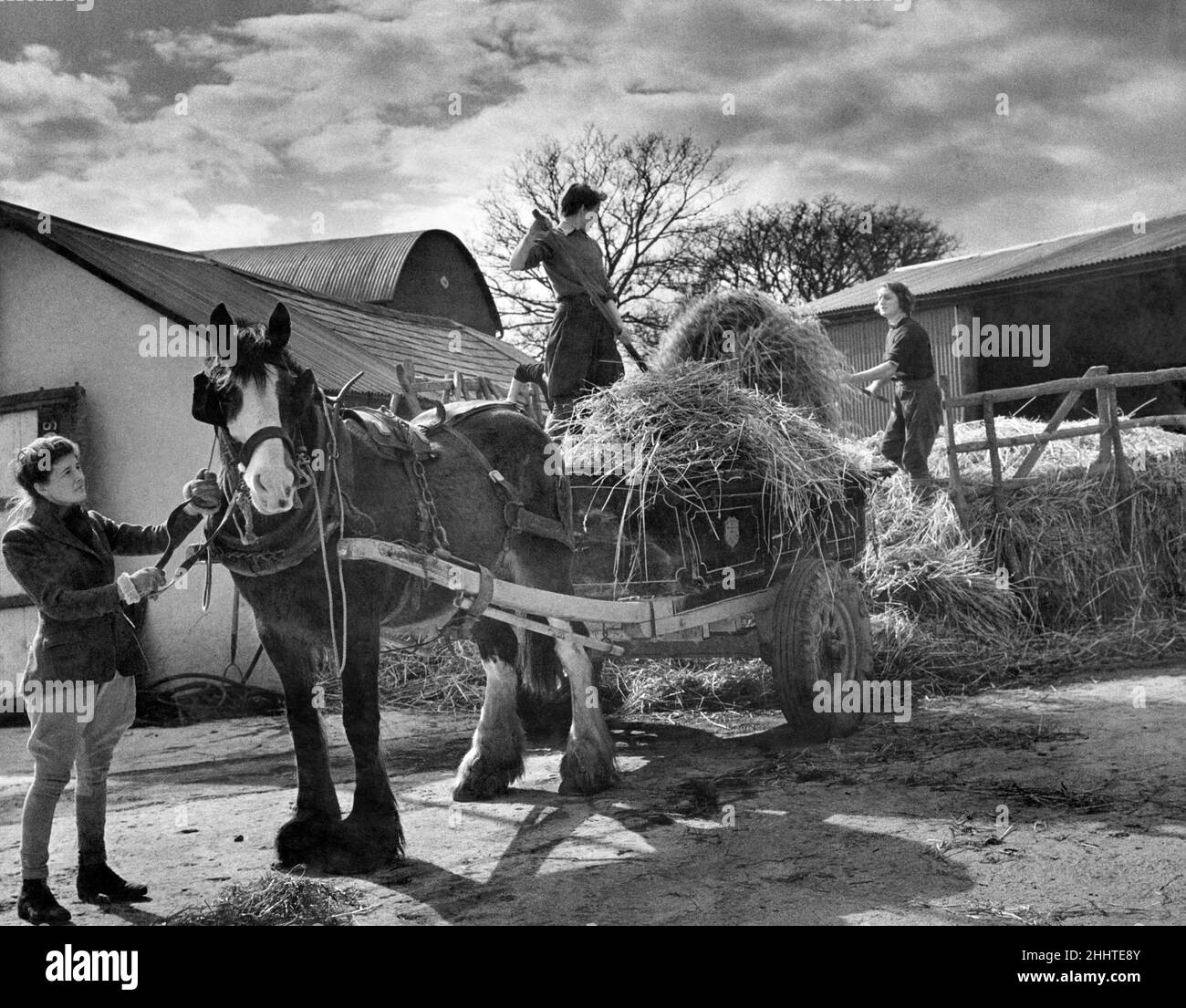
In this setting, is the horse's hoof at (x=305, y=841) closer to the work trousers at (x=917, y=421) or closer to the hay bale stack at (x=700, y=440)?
the hay bale stack at (x=700, y=440)

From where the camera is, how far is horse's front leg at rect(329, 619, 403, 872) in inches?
152

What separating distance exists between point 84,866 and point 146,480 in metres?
5.64

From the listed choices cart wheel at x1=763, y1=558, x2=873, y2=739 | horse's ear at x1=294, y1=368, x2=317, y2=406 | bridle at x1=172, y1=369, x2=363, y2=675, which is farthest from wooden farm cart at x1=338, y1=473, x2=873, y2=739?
horse's ear at x1=294, y1=368, x2=317, y2=406

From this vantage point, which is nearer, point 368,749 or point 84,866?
point 84,866

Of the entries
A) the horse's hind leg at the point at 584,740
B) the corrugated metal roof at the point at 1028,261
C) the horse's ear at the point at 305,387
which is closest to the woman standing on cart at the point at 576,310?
the horse's hind leg at the point at 584,740

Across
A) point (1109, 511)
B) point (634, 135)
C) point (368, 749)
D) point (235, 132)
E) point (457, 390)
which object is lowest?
point (368, 749)

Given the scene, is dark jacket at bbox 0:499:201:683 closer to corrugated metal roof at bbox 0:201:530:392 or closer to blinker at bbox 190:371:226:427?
blinker at bbox 190:371:226:427

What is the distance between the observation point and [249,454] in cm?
347

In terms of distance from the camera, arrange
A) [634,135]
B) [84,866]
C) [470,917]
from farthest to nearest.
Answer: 1. [634,135]
2. [84,866]
3. [470,917]

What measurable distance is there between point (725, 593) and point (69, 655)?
3.14 metres

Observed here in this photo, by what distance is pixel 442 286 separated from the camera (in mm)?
21828

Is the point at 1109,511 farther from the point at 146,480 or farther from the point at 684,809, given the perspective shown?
the point at 146,480

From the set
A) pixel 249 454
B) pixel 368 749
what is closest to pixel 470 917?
pixel 368 749

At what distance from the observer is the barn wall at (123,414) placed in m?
8.65
